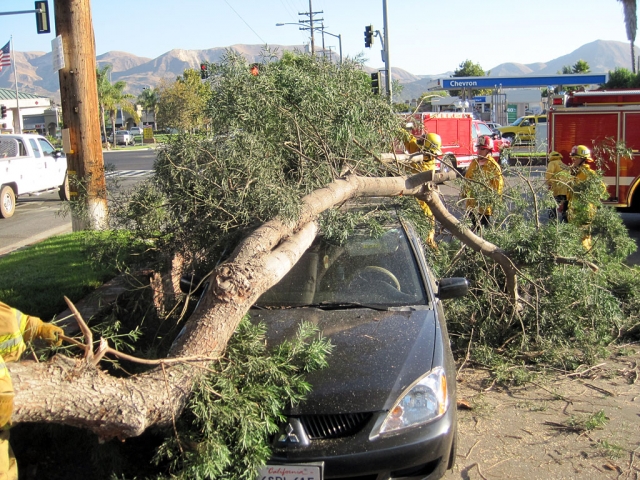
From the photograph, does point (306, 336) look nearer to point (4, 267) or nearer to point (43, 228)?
point (4, 267)

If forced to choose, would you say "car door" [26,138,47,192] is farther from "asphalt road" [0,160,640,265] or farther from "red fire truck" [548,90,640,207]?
"red fire truck" [548,90,640,207]

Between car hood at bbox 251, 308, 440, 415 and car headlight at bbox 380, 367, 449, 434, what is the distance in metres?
0.04

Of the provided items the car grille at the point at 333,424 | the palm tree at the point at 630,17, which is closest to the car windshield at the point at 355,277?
the car grille at the point at 333,424

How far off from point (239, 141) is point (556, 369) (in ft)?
10.8

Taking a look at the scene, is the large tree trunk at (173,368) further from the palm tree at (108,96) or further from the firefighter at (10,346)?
the palm tree at (108,96)

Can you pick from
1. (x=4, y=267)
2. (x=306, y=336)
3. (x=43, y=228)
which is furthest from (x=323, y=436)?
(x=43, y=228)

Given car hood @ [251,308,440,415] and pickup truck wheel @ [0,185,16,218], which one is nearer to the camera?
car hood @ [251,308,440,415]

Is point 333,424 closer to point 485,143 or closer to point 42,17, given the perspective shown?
point 485,143

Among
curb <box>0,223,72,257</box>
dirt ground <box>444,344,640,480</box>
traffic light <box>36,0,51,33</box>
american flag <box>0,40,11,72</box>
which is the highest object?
american flag <box>0,40,11,72</box>

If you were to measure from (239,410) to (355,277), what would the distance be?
5.22 feet

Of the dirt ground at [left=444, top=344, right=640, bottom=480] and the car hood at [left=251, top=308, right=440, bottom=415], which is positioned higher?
the car hood at [left=251, top=308, right=440, bottom=415]

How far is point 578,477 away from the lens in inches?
154

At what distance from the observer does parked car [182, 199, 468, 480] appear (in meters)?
3.37

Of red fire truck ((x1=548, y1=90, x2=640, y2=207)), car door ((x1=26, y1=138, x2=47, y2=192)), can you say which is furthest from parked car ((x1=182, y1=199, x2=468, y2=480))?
car door ((x1=26, y1=138, x2=47, y2=192))
